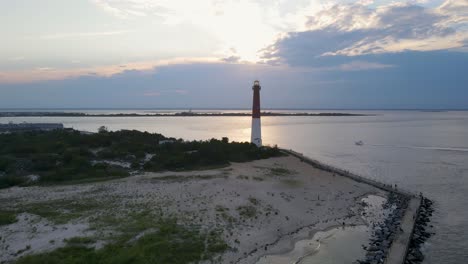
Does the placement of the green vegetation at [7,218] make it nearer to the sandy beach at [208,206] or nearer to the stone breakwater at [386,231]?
the sandy beach at [208,206]

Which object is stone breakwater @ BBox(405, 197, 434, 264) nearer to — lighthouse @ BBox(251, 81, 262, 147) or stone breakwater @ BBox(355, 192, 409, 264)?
stone breakwater @ BBox(355, 192, 409, 264)

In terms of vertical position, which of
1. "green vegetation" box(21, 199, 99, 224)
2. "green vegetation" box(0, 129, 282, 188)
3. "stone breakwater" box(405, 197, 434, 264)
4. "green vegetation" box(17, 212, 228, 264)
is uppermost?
"green vegetation" box(0, 129, 282, 188)

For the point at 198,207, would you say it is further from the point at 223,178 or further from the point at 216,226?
the point at 223,178

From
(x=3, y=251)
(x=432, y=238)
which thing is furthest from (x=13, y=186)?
(x=432, y=238)

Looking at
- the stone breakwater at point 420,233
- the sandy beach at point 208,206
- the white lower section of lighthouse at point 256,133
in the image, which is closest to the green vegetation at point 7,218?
the sandy beach at point 208,206

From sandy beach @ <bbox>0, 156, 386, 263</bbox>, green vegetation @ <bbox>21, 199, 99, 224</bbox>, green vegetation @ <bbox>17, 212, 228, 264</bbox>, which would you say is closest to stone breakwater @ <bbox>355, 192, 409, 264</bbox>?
sandy beach @ <bbox>0, 156, 386, 263</bbox>

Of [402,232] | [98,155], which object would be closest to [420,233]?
[402,232]
